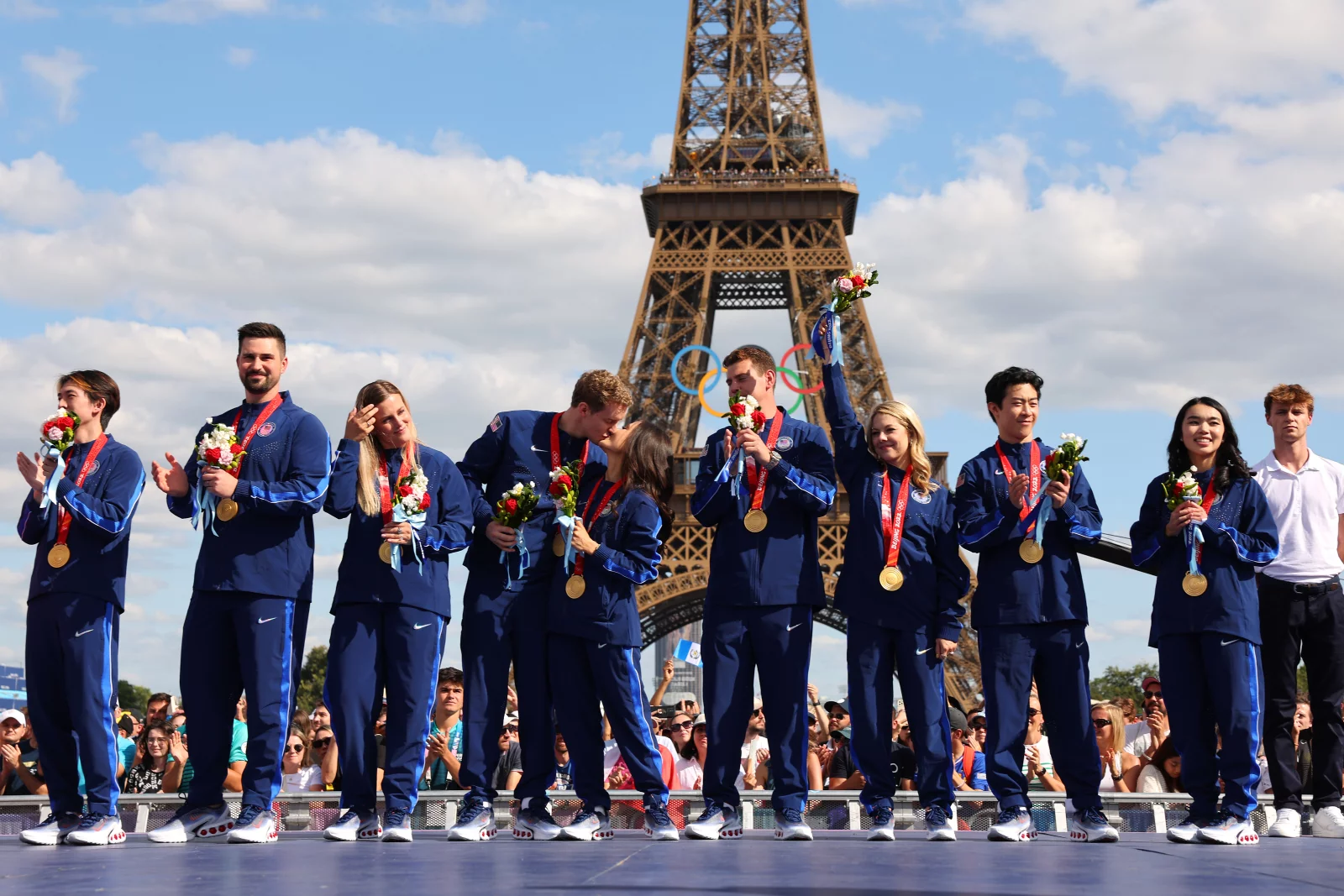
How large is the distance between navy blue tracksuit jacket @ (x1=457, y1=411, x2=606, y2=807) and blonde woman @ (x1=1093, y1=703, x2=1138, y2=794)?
468 cm

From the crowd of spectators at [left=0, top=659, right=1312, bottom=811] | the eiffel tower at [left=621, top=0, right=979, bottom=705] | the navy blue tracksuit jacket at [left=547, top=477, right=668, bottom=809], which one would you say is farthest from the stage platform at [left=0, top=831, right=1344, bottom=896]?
the eiffel tower at [left=621, top=0, right=979, bottom=705]

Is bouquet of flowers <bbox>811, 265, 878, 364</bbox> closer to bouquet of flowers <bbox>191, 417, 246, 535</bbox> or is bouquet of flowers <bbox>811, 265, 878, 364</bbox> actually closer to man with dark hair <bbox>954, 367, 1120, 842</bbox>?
man with dark hair <bbox>954, 367, 1120, 842</bbox>

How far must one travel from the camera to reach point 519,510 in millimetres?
7301

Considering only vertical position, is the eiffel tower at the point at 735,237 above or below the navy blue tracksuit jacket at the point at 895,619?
above

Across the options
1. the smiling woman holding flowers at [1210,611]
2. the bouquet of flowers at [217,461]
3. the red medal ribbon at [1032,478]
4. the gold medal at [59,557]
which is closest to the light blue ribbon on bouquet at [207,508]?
the bouquet of flowers at [217,461]

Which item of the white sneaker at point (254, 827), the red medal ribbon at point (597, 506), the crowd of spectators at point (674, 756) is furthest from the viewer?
the crowd of spectators at point (674, 756)

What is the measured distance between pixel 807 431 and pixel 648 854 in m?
2.67

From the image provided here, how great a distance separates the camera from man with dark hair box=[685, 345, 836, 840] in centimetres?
741

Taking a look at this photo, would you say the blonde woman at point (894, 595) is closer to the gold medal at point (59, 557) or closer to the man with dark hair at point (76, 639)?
the man with dark hair at point (76, 639)

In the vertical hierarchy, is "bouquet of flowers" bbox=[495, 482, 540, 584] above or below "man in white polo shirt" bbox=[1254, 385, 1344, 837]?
above

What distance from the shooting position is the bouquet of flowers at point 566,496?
23.7 ft

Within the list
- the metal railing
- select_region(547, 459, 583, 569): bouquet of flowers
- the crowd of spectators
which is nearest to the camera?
select_region(547, 459, 583, 569): bouquet of flowers

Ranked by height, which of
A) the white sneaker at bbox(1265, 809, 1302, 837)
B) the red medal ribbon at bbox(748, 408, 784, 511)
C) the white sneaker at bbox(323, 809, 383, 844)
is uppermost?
the red medal ribbon at bbox(748, 408, 784, 511)

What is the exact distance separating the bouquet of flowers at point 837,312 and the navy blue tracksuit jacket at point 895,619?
10 cm
